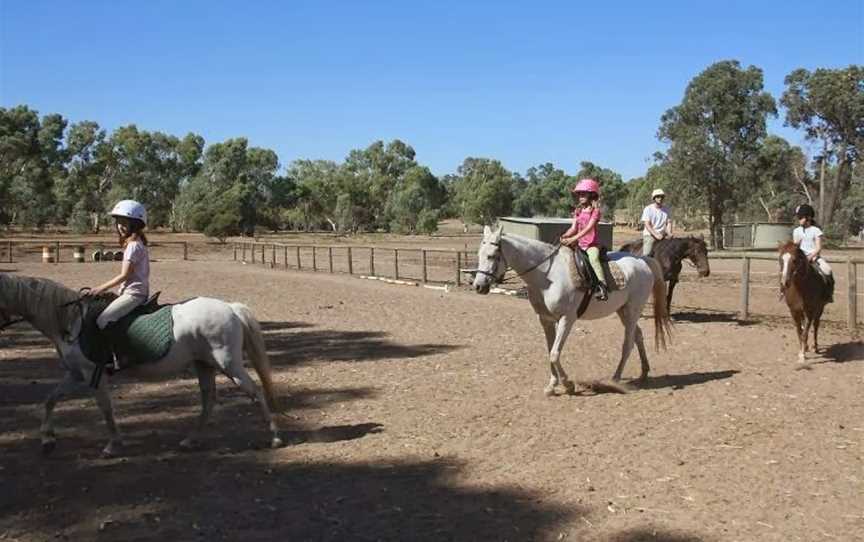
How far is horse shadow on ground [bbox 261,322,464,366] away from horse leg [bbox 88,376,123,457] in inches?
155

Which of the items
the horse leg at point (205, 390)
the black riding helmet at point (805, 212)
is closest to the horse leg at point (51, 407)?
→ the horse leg at point (205, 390)

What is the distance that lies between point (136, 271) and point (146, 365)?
778 millimetres

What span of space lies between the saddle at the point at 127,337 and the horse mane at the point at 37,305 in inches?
6.9

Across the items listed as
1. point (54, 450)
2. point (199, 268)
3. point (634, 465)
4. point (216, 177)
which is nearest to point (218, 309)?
point (54, 450)

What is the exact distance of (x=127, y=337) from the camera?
18.4 ft

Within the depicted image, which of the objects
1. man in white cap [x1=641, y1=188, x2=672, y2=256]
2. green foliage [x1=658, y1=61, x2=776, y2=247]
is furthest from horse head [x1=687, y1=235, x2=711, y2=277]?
green foliage [x1=658, y1=61, x2=776, y2=247]

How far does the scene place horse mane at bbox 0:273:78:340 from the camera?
18.3ft

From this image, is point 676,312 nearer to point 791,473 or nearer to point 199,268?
point 791,473

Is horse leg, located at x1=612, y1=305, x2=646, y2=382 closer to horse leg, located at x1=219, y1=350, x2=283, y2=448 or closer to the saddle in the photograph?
horse leg, located at x1=219, y1=350, x2=283, y2=448

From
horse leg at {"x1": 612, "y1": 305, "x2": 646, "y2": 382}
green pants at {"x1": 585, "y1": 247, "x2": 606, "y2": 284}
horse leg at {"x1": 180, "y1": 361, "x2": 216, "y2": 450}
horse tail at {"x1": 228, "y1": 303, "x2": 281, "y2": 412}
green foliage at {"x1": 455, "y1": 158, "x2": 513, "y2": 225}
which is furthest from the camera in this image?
green foliage at {"x1": 455, "y1": 158, "x2": 513, "y2": 225}

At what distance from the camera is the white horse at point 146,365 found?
555 cm

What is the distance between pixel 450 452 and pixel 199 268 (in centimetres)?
2704

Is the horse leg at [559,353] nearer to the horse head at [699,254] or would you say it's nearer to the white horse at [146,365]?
the white horse at [146,365]

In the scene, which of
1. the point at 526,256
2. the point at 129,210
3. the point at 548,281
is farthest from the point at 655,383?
the point at 129,210
